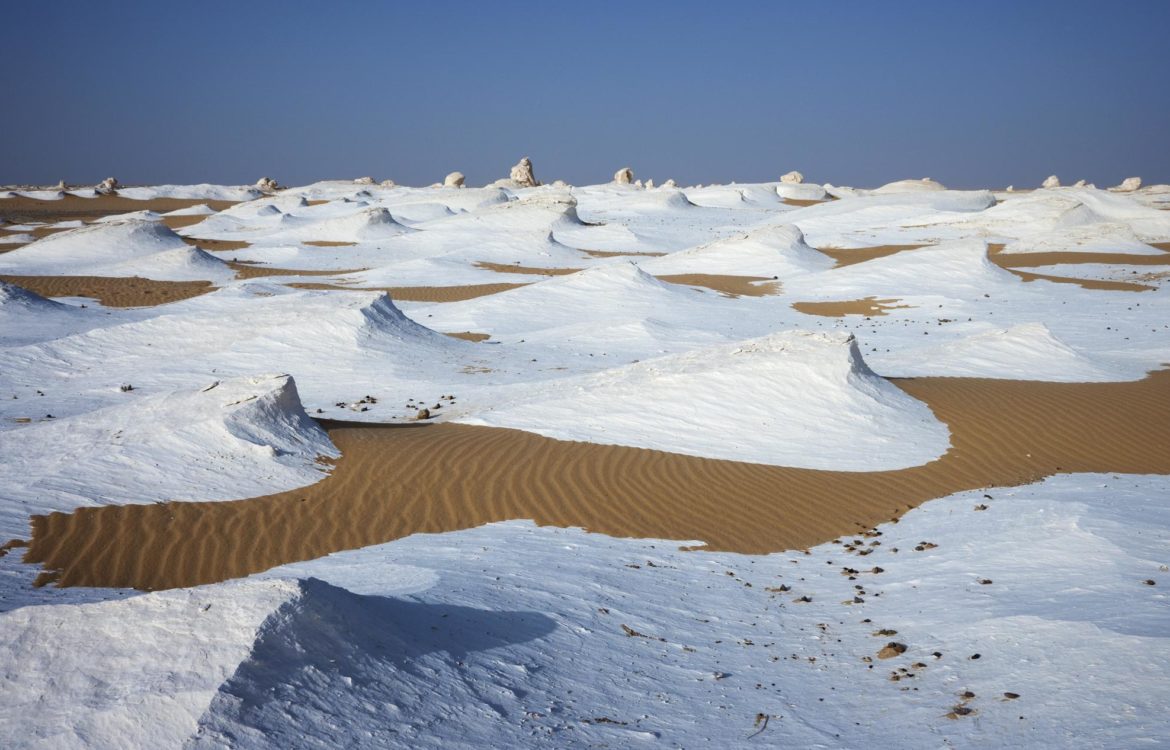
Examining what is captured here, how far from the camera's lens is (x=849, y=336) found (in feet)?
46.0

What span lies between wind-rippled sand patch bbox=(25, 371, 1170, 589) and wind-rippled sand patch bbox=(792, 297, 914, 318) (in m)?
10.9

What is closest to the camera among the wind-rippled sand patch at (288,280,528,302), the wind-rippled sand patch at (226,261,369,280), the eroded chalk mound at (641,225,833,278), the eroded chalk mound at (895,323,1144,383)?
the eroded chalk mound at (895,323,1144,383)

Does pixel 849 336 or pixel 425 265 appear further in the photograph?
pixel 425 265

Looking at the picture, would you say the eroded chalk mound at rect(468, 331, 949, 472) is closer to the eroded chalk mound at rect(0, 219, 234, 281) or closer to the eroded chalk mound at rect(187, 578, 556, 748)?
the eroded chalk mound at rect(187, 578, 556, 748)

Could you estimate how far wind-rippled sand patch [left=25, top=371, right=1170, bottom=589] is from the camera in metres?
8.20

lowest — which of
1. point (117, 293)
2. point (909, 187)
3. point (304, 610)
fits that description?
point (117, 293)

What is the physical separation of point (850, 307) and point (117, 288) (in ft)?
74.6

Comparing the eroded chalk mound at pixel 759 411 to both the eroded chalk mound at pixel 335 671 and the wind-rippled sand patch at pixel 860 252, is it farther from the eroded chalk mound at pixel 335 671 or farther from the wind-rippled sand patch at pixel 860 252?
the wind-rippled sand patch at pixel 860 252

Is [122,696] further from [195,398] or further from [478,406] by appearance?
[478,406]

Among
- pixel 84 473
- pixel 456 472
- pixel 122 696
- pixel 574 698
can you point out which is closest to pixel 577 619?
pixel 574 698

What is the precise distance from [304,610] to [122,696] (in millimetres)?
913

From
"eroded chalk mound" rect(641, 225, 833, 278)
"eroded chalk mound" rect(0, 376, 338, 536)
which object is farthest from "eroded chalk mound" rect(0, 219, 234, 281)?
"eroded chalk mound" rect(0, 376, 338, 536)

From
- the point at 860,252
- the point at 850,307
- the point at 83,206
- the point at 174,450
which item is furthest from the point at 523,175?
the point at 174,450

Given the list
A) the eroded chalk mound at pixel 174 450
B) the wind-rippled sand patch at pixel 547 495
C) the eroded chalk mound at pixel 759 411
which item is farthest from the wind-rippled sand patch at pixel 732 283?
the eroded chalk mound at pixel 174 450
